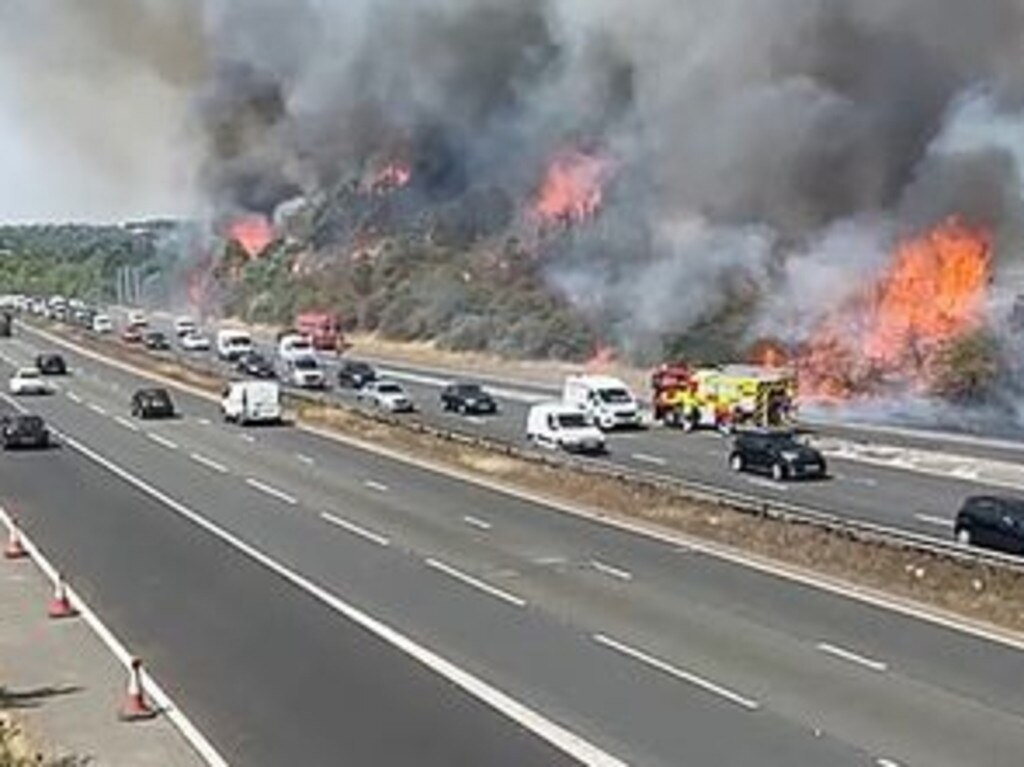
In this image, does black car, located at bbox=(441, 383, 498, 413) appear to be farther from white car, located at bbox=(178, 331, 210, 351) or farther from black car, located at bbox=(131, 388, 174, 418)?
white car, located at bbox=(178, 331, 210, 351)

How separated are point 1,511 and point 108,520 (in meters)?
3.65

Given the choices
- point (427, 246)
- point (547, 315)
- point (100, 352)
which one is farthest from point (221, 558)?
point (427, 246)

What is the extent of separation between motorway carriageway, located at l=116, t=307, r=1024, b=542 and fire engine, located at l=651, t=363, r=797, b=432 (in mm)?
961

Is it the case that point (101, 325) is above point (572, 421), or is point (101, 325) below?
below

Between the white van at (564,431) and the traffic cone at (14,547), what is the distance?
2125cm

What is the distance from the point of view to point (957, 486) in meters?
49.2

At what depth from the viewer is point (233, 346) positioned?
113188 mm

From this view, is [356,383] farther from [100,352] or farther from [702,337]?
[100,352]

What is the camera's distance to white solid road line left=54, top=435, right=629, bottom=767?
20.8 m

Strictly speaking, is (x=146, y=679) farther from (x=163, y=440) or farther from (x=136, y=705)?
(x=163, y=440)

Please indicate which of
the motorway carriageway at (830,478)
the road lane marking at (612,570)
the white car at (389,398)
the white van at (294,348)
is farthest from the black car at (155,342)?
the road lane marking at (612,570)

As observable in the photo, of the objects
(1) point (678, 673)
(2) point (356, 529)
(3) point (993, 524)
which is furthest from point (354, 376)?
(1) point (678, 673)

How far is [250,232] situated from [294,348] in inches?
3638

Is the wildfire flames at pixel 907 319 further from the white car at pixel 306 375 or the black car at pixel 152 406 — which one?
the black car at pixel 152 406
